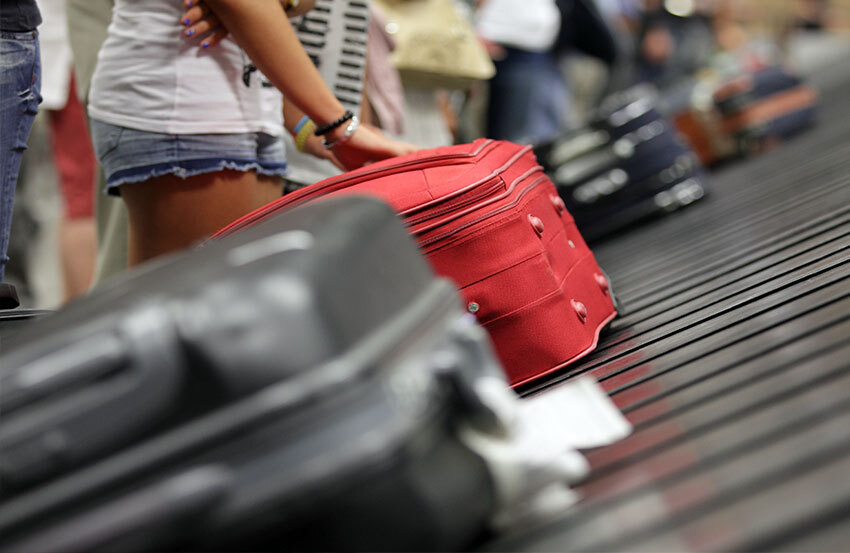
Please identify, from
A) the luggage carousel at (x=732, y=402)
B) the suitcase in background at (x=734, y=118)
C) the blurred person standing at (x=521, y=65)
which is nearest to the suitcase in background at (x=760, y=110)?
the suitcase in background at (x=734, y=118)

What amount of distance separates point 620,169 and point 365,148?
1.59 meters

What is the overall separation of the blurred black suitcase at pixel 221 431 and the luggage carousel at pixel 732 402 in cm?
20

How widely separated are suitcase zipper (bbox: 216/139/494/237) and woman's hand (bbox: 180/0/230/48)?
0.41 metres

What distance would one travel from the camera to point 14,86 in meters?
1.56

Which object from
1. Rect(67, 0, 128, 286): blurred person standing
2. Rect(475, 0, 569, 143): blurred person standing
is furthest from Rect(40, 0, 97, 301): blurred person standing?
Rect(475, 0, 569, 143): blurred person standing

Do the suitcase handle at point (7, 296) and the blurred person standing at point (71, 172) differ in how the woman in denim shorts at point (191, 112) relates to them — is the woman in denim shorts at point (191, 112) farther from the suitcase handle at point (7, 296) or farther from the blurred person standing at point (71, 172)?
the blurred person standing at point (71, 172)

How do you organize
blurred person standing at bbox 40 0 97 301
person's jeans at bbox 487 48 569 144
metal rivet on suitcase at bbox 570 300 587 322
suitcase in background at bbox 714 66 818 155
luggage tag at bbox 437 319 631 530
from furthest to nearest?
1. suitcase in background at bbox 714 66 818 155
2. person's jeans at bbox 487 48 569 144
3. blurred person standing at bbox 40 0 97 301
4. metal rivet on suitcase at bbox 570 300 587 322
5. luggage tag at bbox 437 319 631 530

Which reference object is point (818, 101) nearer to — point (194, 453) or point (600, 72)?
point (600, 72)

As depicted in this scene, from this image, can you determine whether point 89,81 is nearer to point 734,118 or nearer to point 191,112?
point 191,112

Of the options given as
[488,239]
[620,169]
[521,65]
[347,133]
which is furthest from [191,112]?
[521,65]

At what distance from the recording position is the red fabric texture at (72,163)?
10.4 feet

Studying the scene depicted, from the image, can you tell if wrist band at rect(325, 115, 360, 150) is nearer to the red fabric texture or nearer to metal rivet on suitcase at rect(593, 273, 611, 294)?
metal rivet on suitcase at rect(593, 273, 611, 294)

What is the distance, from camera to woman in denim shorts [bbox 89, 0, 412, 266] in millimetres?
1697

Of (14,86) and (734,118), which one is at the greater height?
(14,86)
